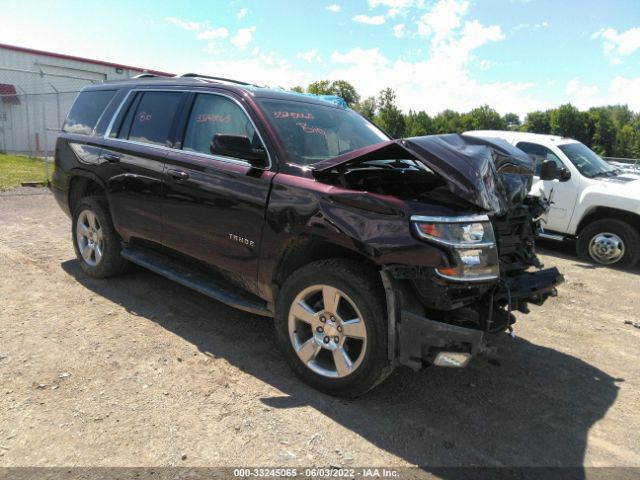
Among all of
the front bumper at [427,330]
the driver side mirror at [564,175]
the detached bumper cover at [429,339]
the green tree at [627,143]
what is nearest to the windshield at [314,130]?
the front bumper at [427,330]

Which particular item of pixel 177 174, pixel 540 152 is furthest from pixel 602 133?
pixel 177 174

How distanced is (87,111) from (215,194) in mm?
2658

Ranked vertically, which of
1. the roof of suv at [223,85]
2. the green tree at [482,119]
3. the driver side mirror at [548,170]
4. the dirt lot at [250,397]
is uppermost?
the green tree at [482,119]

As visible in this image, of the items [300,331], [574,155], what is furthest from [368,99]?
[300,331]

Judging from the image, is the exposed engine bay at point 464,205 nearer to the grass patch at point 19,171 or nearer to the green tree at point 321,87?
the grass patch at point 19,171

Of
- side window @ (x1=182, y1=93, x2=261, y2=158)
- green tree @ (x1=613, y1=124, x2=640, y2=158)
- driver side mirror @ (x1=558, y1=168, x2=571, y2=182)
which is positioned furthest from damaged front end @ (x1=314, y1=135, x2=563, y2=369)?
green tree @ (x1=613, y1=124, x2=640, y2=158)

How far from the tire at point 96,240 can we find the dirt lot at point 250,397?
332 millimetres

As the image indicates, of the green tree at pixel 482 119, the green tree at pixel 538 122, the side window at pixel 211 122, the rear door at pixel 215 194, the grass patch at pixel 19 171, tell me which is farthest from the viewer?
the green tree at pixel 538 122

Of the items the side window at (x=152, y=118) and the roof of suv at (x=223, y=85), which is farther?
the side window at (x=152, y=118)

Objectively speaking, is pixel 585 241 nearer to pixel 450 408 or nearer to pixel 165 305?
pixel 450 408

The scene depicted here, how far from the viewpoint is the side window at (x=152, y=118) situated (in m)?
4.32

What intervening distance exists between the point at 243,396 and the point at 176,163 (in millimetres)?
2021

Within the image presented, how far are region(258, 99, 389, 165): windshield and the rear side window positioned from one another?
2.31 m

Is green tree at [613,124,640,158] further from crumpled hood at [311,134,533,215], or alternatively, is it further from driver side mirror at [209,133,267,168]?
driver side mirror at [209,133,267,168]
